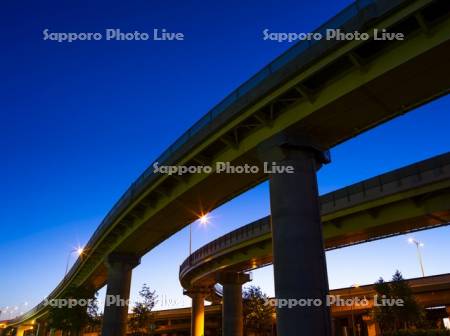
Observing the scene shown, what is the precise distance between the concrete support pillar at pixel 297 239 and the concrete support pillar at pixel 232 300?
107ft

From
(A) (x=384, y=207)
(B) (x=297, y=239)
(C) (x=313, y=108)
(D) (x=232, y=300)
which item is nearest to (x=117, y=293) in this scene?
(D) (x=232, y=300)

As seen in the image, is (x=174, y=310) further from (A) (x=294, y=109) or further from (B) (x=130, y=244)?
(A) (x=294, y=109)

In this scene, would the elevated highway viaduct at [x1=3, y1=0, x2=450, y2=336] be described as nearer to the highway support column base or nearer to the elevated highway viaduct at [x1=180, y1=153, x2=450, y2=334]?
the elevated highway viaduct at [x1=180, y1=153, x2=450, y2=334]

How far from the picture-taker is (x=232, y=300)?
45.6 meters

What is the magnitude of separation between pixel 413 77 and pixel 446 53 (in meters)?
1.28

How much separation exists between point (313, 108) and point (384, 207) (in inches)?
547

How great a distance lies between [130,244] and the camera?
32469 mm

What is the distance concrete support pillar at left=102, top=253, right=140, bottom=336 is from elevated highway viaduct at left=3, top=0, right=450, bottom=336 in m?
16.4

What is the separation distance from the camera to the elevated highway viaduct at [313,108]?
12242 mm

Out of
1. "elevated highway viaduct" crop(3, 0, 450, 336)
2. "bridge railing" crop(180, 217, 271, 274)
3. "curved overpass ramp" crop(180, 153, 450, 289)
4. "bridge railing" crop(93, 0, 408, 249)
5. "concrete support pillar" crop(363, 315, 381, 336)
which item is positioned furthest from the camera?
"concrete support pillar" crop(363, 315, 381, 336)

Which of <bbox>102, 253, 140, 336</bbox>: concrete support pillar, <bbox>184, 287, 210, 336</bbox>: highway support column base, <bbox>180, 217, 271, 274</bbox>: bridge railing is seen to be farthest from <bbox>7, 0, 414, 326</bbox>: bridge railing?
<bbox>184, 287, 210, 336</bbox>: highway support column base

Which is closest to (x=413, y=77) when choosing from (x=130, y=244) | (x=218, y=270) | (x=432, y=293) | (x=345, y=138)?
(x=345, y=138)

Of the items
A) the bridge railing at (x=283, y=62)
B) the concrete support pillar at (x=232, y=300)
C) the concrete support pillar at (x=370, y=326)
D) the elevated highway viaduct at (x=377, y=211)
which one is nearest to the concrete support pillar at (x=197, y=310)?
the concrete support pillar at (x=232, y=300)

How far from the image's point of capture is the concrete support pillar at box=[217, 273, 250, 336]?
45.1m
